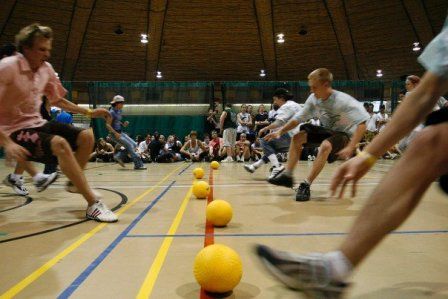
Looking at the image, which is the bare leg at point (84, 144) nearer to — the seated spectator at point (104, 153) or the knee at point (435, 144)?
the knee at point (435, 144)

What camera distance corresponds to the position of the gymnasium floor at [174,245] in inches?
76.1

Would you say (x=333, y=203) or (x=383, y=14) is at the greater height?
(x=383, y=14)

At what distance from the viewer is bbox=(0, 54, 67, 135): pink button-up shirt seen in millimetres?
3434

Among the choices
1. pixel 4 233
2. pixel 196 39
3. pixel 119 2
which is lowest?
pixel 4 233

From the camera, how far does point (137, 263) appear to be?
2.33 m

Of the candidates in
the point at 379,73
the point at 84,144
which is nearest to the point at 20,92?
the point at 84,144

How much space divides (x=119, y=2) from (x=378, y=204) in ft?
73.9

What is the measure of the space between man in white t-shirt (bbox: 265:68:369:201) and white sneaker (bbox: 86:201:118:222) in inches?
94.3

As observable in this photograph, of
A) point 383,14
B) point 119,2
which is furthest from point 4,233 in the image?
point 383,14

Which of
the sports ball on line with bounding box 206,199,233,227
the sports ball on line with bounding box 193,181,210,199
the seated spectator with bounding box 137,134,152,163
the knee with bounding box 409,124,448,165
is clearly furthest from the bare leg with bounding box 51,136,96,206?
the seated spectator with bounding box 137,134,152,163

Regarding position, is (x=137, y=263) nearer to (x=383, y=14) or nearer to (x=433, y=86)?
(x=433, y=86)

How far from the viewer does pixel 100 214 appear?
3.60m

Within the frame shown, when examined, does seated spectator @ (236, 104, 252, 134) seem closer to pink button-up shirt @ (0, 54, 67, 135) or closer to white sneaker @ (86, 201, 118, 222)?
pink button-up shirt @ (0, 54, 67, 135)

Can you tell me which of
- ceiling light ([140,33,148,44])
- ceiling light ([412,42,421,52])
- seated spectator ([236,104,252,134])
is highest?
ceiling light ([140,33,148,44])
